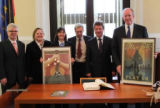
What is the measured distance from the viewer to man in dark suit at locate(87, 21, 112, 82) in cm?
319

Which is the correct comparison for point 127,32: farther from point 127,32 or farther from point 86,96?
point 86,96

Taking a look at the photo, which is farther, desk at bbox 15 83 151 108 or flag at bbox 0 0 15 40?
flag at bbox 0 0 15 40

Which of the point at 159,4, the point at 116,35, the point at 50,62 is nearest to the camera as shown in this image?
the point at 50,62

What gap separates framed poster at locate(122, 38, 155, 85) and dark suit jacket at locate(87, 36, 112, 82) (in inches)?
27.7

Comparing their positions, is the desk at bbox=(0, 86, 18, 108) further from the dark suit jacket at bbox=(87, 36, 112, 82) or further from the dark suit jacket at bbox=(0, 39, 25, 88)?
the dark suit jacket at bbox=(87, 36, 112, 82)

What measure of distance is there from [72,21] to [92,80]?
7.97 feet

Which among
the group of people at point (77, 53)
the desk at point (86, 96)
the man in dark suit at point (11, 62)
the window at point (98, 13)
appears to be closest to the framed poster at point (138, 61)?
the desk at point (86, 96)

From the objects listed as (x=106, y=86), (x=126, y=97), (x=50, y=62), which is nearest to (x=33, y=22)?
(x=50, y=62)

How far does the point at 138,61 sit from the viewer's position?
96.0 inches

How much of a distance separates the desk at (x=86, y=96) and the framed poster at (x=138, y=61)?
10 centimetres

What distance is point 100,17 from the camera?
470 cm

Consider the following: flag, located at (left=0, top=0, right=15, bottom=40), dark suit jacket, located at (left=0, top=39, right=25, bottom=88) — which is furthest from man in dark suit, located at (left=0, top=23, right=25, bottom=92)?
flag, located at (left=0, top=0, right=15, bottom=40)

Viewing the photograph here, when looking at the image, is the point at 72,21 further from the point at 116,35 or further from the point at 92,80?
the point at 92,80

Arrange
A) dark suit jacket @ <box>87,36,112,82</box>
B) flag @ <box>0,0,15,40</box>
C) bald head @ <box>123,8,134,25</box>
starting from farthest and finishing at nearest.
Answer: flag @ <box>0,0,15,40</box> → dark suit jacket @ <box>87,36,112,82</box> → bald head @ <box>123,8,134,25</box>
